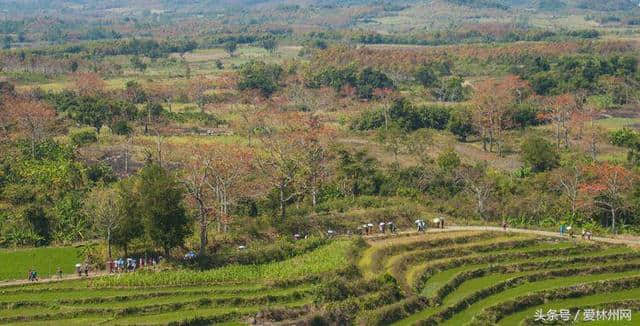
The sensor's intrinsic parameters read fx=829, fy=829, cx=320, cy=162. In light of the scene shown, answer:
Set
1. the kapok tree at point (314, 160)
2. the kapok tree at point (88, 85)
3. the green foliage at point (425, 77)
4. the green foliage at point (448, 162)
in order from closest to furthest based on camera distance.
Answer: the kapok tree at point (314, 160) → the green foliage at point (448, 162) → the kapok tree at point (88, 85) → the green foliage at point (425, 77)

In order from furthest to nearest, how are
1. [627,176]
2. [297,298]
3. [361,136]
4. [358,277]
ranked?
[361,136] → [627,176] → [358,277] → [297,298]

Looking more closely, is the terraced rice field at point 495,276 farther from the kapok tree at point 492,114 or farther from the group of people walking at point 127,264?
the kapok tree at point 492,114

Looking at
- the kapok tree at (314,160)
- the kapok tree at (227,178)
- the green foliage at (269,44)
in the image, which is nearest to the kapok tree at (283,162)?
the kapok tree at (314,160)

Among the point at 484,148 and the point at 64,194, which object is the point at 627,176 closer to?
the point at 484,148

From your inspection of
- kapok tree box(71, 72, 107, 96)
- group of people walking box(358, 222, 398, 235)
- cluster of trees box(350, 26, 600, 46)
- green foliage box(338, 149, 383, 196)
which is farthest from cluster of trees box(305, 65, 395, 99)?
cluster of trees box(350, 26, 600, 46)

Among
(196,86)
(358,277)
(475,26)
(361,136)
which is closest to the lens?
(358,277)

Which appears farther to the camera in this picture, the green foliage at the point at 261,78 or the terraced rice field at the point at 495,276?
the green foliage at the point at 261,78

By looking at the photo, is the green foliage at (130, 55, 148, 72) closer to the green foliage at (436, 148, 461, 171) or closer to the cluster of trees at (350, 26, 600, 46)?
the cluster of trees at (350, 26, 600, 46)

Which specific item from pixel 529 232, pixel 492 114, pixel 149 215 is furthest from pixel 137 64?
pixel 529 232

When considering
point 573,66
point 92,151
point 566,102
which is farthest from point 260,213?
point 573,66
